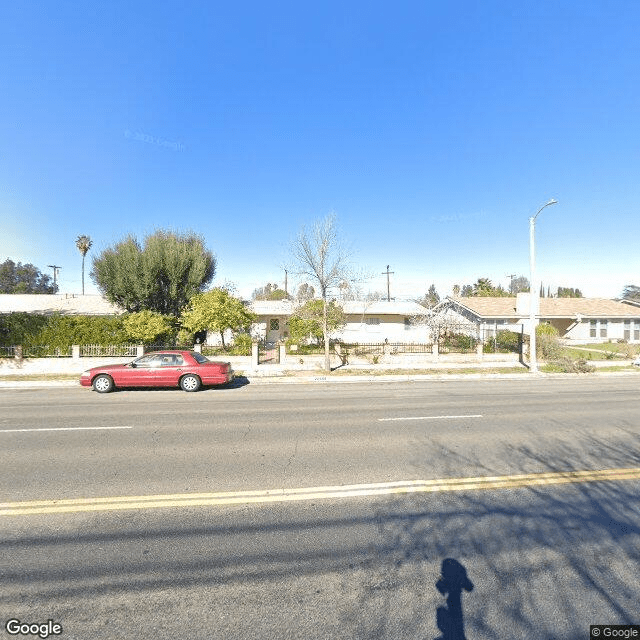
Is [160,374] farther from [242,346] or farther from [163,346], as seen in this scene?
[242,346]

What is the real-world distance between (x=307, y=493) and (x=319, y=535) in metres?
0.93

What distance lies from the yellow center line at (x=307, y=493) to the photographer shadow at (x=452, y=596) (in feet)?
4.61

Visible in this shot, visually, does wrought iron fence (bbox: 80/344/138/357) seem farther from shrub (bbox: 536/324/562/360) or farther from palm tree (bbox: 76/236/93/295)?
palm tree (bbox: 76/236/93/295)

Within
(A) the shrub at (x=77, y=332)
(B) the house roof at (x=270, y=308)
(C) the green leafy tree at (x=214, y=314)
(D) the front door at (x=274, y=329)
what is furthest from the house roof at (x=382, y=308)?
(A) the shrub at (x=77, y=332)

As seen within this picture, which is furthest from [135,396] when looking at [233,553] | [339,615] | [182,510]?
[339,615]

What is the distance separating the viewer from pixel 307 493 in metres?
4.53

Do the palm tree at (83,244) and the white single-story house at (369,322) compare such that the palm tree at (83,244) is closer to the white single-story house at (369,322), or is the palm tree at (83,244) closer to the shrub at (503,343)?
the white single-story house at (369,322)

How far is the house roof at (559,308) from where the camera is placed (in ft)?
109

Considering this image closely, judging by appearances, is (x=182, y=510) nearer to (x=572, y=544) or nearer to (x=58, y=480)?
(x=58, y=480)

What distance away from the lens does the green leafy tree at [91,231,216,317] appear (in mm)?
22078

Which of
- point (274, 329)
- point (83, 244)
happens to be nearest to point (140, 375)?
point (274, 329)

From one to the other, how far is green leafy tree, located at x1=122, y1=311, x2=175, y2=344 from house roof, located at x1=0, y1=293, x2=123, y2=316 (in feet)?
36.4

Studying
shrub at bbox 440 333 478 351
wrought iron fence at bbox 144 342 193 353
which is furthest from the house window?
wrought iron fence at bbox 144 342 193 353

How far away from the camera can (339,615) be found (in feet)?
8.62
